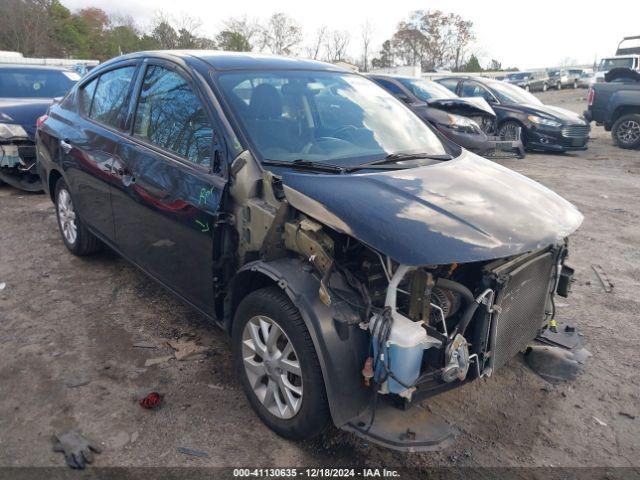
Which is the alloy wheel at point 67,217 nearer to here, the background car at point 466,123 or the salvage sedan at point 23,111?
the salvage sedan at point 23,111

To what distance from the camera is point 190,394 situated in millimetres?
3018

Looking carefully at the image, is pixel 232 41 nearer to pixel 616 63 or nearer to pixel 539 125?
pixel 616 63

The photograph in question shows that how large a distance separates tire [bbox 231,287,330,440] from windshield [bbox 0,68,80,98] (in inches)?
274

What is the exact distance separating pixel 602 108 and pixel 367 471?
527 inches

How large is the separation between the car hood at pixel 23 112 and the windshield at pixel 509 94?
956 cm

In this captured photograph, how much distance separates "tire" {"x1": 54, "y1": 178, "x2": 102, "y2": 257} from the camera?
4.71 meters

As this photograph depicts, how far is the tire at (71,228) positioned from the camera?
471 centimetres

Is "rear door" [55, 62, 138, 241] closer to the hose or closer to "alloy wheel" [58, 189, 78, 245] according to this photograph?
"alloy wheel" [58, 189, 78, 245]

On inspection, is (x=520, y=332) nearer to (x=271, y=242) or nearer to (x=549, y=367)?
(x=549, y=367)

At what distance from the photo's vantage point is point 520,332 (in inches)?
109

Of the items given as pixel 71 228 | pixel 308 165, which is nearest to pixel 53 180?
pixel 71 228

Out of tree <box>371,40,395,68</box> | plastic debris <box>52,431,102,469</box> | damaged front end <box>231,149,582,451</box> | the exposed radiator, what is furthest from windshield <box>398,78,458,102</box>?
tree <box>371,40,395,68</box>

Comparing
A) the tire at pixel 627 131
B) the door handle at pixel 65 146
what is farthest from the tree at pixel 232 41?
the door handle at pixel 65 146

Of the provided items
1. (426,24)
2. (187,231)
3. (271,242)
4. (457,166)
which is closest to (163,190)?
(187,231)
